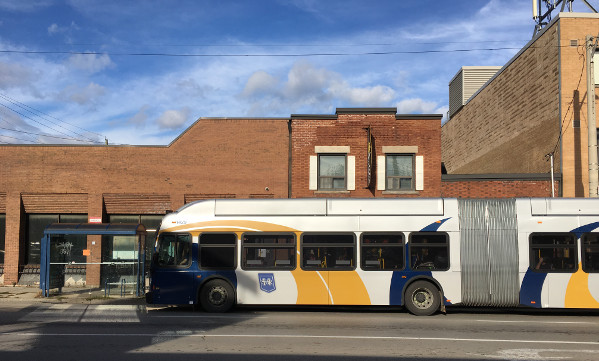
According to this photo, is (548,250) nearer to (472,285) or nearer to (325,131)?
(472,285)

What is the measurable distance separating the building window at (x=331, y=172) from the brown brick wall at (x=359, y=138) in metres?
0.44

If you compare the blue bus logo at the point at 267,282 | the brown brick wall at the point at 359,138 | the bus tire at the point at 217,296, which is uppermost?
the brown brick wall at the point at 359,138

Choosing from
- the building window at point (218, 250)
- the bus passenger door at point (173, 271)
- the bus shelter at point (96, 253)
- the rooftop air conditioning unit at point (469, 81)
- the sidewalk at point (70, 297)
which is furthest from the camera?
the rooftop air conditioning unit at point (469, 81)

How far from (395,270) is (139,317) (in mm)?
6768

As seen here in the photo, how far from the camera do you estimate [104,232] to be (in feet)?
60.5

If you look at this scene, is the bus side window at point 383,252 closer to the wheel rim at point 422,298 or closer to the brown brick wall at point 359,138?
the wheel rim at point 422,298

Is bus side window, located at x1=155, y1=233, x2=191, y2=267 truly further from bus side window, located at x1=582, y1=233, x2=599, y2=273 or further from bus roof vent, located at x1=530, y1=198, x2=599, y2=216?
bus side window, located at x1=582, y1=233, x2=599, y2=273

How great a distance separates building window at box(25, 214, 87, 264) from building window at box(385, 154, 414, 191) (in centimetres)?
1272

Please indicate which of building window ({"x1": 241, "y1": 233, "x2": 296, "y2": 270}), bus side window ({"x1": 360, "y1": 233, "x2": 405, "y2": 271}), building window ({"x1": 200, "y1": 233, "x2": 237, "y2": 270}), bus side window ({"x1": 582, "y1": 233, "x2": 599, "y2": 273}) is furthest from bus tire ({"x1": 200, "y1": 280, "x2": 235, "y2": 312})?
bus side window ({"x1": 582, "y1": 233, "x2": 599, "y2": 273})

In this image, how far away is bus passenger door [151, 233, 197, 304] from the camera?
1475cm

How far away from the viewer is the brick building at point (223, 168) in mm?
21922

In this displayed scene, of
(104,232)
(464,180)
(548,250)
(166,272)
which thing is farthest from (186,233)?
(464,180)

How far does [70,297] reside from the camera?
18109mm

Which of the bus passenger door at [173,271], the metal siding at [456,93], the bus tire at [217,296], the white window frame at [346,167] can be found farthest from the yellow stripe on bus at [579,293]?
the metal siding at [456,93]
